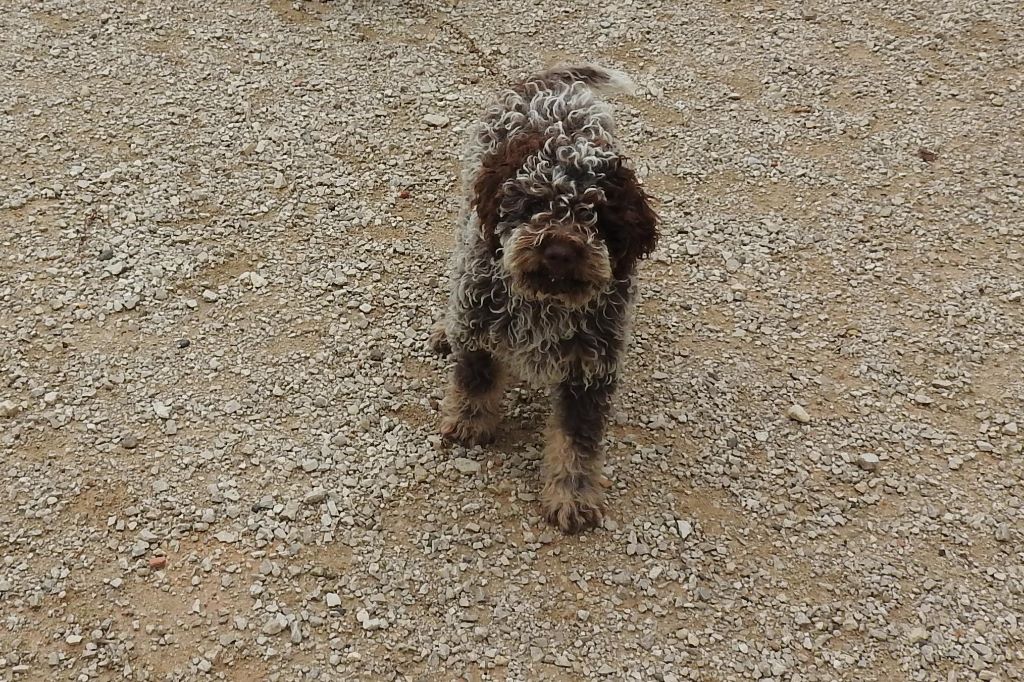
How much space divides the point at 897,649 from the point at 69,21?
8.46 m

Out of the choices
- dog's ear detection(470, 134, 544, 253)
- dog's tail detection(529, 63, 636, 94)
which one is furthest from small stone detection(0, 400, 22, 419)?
dog's tail detection(529, 63, 636, 94)

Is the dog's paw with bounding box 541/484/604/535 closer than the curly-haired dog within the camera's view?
No

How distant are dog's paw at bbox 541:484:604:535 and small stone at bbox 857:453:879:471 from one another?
1.66m

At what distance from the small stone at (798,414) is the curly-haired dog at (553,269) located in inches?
55.5

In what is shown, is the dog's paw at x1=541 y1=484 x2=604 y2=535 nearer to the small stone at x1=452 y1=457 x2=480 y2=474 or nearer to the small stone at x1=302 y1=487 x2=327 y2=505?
the small stone at x1=452 y1=457 x2=480 y2=474

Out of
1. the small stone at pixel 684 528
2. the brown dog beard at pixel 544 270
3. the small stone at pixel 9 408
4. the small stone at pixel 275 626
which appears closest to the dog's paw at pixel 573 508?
the small stone at pixel 684 528

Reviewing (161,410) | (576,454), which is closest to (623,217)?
(576,454)

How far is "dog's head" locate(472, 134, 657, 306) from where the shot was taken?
3.87m

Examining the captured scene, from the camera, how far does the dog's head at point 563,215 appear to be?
3.87 metres

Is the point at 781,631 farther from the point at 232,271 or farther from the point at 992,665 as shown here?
the point at 232,271

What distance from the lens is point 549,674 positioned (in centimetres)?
438

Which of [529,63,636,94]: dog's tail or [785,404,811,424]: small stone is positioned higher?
[529,63,636,94]: dog's tail

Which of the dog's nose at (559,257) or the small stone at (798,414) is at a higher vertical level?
the dog's nose at (559,257)

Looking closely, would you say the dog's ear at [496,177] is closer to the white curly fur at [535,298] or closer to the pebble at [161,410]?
the white curly fur at [535,298]
